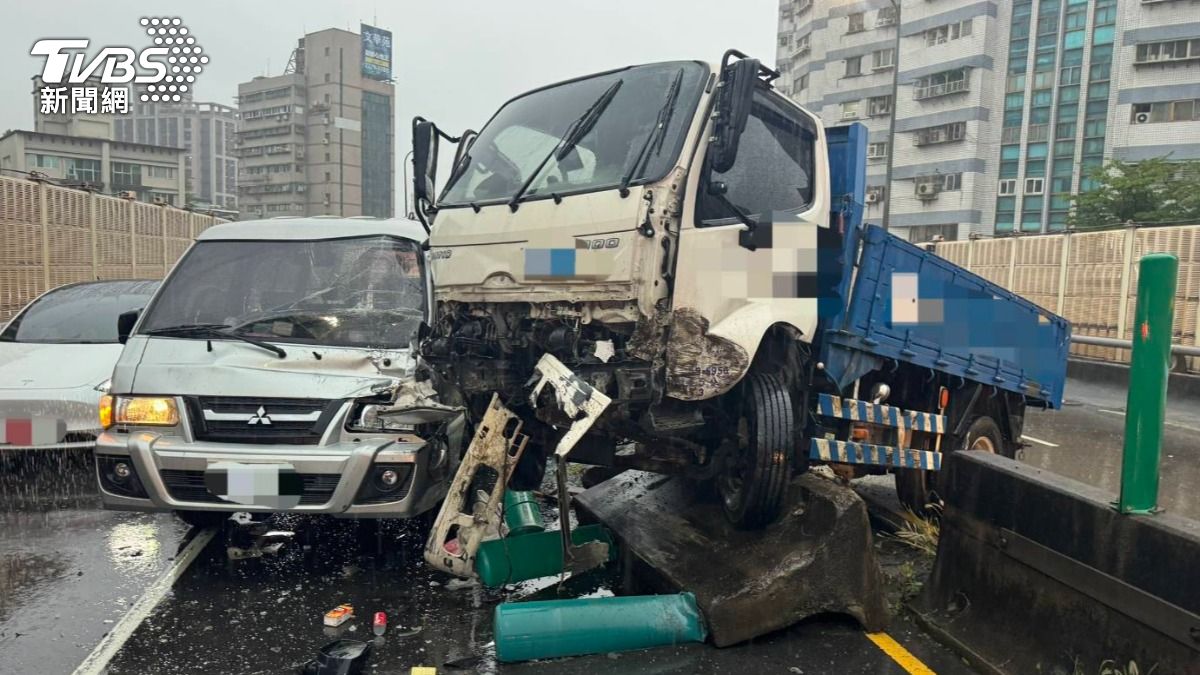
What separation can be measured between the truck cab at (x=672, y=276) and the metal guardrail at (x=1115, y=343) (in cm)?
910

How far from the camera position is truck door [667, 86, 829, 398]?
385 cm

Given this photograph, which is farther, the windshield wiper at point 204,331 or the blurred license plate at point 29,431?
the blurred license plate at point 29,431

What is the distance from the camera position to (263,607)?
13.1 ft

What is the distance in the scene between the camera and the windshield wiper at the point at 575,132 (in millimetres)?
4371

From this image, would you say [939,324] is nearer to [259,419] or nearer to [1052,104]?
[259,419]

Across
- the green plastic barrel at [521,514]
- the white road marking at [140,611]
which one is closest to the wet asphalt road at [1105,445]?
the green plastic barrel at [521,514]

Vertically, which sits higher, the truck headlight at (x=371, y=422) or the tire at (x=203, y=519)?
the truck headlight at (x=371, y=422)

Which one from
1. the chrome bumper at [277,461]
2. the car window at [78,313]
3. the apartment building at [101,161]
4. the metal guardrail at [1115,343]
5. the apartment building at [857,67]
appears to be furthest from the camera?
the apartment building at [101,161]

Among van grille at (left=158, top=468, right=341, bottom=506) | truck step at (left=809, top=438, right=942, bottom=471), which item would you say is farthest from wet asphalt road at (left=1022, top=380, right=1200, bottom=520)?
van grille at (left=158, top=468, right=341, bottom=506)

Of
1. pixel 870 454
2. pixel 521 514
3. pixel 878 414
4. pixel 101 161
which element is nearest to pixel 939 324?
pixel 878 414

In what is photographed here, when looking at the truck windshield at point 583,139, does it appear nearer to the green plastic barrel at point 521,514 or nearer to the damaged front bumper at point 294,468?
the damaged front bumper at point 294,468

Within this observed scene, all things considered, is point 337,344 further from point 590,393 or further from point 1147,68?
point 1147,68

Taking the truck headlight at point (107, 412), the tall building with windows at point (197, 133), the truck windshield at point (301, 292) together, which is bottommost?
the truck headlight at point (107, 412)

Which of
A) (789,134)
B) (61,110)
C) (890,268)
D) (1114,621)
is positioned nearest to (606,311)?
(789,134)
